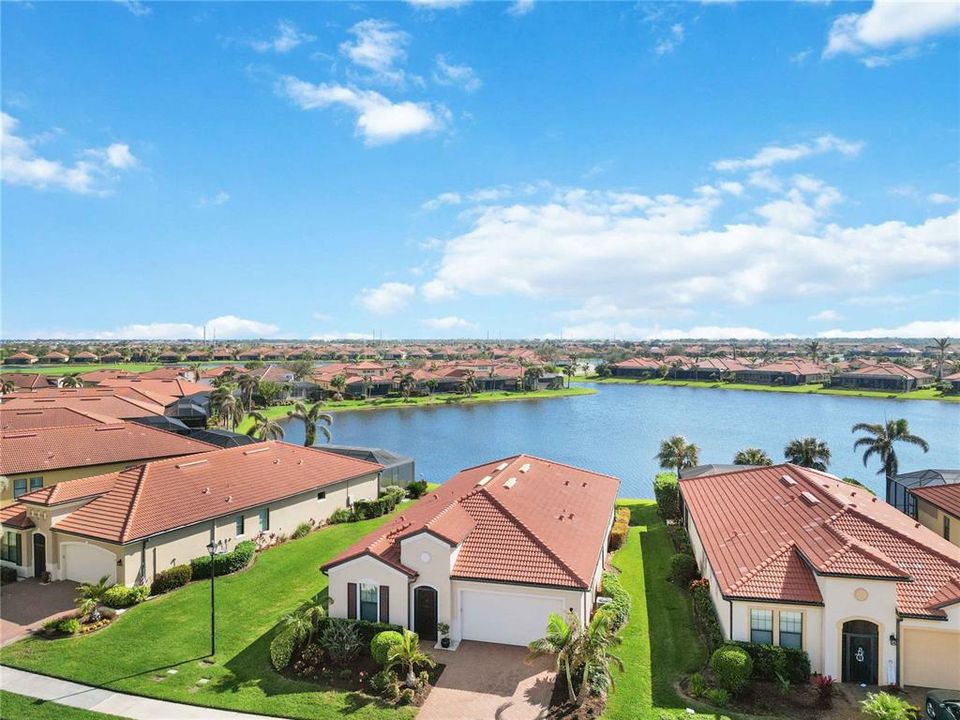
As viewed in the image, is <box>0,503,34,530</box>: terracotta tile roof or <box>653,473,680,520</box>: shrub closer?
<box>0,503,34,530</box>: terracotta tile roof

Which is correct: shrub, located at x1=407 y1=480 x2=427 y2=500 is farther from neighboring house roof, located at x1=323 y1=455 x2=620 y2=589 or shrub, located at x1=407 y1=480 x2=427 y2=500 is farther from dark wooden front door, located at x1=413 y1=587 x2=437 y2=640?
dark wooden front door, located at x1=413 y1=587 x2=437 y2=640

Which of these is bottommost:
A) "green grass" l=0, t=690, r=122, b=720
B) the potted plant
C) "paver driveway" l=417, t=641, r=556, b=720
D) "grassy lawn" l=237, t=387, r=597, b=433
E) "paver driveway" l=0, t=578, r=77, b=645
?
"paver driveway" l=417, t=641, r=556, b=720

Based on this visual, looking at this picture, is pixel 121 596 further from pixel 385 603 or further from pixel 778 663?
pixel 778 663

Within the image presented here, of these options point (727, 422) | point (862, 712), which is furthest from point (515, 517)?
point (727, 422)

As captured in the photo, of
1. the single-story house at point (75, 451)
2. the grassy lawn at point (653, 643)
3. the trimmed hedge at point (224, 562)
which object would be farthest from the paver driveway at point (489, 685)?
the single-story house at point (75, 451)

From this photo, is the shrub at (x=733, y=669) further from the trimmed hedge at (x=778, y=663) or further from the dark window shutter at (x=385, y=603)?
the dark window shutter at (x=385, y=603)

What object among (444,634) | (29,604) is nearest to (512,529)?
(444,634)

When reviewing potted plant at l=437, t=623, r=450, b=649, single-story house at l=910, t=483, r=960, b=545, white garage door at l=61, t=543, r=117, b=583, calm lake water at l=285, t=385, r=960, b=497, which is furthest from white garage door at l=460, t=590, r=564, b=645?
calm lake water at l=285, t=385, r=960, b=497
